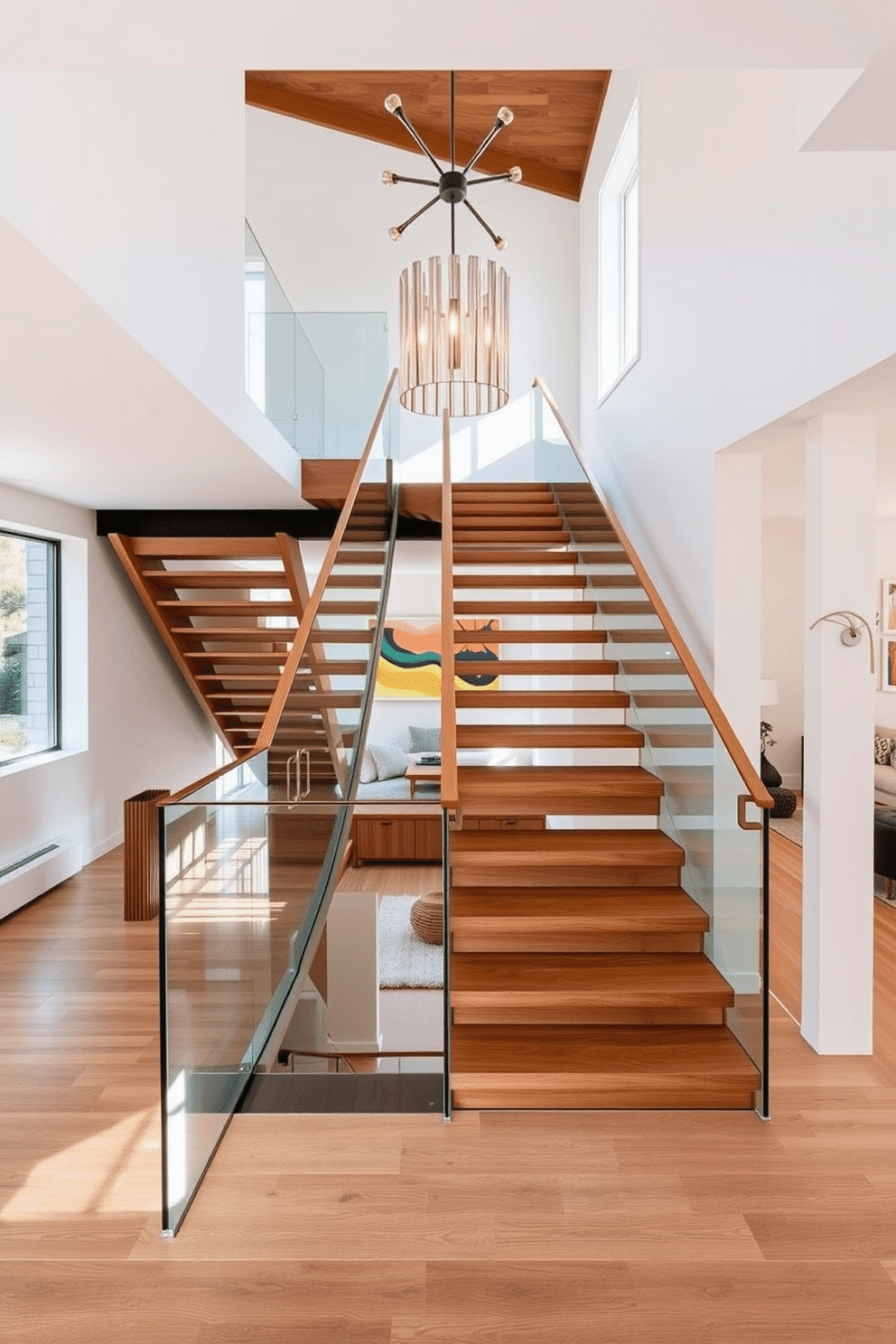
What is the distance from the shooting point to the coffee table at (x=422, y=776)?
9.34 m

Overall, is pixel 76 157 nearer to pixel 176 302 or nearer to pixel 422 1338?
pixel 176 302

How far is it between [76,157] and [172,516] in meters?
4.24

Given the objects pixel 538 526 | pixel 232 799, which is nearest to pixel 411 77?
pixel 538 526

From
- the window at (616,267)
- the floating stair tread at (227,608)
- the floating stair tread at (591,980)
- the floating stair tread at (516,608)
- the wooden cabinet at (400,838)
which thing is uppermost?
the window at (616,267)

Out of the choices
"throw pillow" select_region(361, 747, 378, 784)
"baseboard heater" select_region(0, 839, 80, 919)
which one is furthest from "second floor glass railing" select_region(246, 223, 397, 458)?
"throw pillow" select_region(361, 747, 378, 784)

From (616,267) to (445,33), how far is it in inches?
259

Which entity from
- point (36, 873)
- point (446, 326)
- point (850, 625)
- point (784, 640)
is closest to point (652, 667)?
point (850, 625)

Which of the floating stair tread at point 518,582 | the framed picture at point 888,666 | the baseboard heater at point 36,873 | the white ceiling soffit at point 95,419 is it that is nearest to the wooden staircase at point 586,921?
the floating stair tread at point 518,582

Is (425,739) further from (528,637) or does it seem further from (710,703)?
(710,703)

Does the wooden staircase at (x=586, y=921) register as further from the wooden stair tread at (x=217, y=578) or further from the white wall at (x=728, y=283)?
the wooden stair tread at (x=217, y=578)

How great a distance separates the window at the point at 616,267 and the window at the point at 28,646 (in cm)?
434

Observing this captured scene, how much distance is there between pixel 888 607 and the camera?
29.0ft

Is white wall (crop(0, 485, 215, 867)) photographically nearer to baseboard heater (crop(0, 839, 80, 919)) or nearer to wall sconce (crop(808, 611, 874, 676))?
baseboard heater (crop(0, 839, 80, 919))

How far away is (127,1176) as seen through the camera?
2.79m
